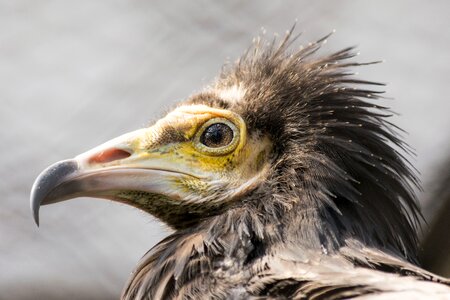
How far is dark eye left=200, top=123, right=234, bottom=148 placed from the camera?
4121 mm

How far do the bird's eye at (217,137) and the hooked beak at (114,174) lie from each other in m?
0.13

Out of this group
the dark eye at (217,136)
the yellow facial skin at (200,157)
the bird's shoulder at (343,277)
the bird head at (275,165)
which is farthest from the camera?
the dark eye at (217,136)

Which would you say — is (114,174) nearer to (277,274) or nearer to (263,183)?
(263,183)

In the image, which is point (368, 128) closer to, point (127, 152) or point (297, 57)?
point (297, 57)

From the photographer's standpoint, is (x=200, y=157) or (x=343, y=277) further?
(x=200, y=157)

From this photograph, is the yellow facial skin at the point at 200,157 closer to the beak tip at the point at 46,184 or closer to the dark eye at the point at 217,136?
the dark eye at the point at 217,136

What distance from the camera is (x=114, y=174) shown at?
12.7 ft

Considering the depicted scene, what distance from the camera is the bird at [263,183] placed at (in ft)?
11.9

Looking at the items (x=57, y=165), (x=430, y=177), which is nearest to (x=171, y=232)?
(x=57, y=165)

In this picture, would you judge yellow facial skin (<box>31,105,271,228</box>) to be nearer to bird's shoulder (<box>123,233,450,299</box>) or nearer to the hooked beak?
the hooked beak

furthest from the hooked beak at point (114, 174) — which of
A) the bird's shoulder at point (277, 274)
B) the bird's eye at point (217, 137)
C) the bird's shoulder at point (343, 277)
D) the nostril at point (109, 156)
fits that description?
the bird's shoulder at point (343, 277)

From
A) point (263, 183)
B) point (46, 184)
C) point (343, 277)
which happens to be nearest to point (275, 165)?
point (263, 183)

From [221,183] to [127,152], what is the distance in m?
0.38

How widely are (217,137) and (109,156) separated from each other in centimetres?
46
